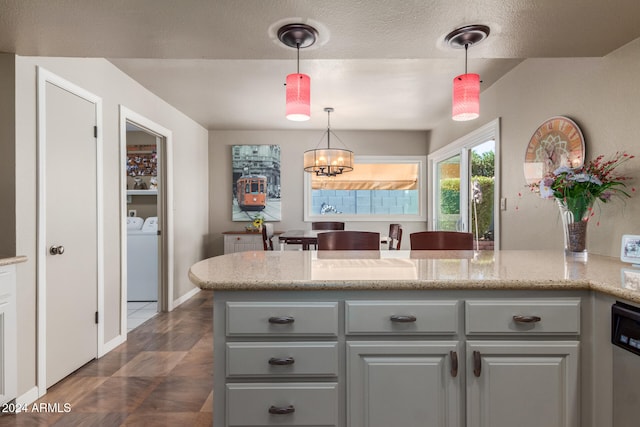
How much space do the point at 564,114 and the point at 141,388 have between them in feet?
11.4

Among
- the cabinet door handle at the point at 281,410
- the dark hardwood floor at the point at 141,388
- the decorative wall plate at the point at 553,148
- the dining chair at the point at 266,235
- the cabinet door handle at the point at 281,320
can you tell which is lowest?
the dark hardwood floor at the point at 141,388

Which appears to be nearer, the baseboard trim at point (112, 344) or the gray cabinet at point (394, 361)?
the gray cabinet at point (394, 361)

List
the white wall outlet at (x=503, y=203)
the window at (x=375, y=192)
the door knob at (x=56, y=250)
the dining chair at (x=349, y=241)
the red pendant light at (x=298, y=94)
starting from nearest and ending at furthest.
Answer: the red pendant light at (x=298, y=94) < the door knob at (x=56, y=250) < the dining chair at (x=349, y=241) < the white wall outlet at (x=503, y=203) < the window at (x=375, y=192)

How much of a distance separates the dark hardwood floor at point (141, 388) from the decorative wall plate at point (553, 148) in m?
2.84

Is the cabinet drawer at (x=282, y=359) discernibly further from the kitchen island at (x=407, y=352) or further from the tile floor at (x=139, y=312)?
the tile floor at (x=139, y=312)

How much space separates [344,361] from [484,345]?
541mm

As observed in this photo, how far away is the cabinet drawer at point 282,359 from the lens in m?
1.32

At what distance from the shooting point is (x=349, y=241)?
96.9 inches

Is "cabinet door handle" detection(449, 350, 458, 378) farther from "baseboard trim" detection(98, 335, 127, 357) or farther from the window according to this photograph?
the window

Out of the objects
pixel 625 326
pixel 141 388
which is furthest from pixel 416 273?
pixel 141 388

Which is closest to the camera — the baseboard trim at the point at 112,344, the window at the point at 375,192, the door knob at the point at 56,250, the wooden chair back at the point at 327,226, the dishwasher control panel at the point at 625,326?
the dishwasher control panel at the point at 625,326

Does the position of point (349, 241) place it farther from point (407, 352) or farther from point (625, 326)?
point (625, 326)

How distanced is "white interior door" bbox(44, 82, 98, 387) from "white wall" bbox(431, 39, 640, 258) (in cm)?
351

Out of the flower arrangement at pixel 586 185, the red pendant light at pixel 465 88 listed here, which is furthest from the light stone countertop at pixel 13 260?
the flower arrangement at pixel 586 185
